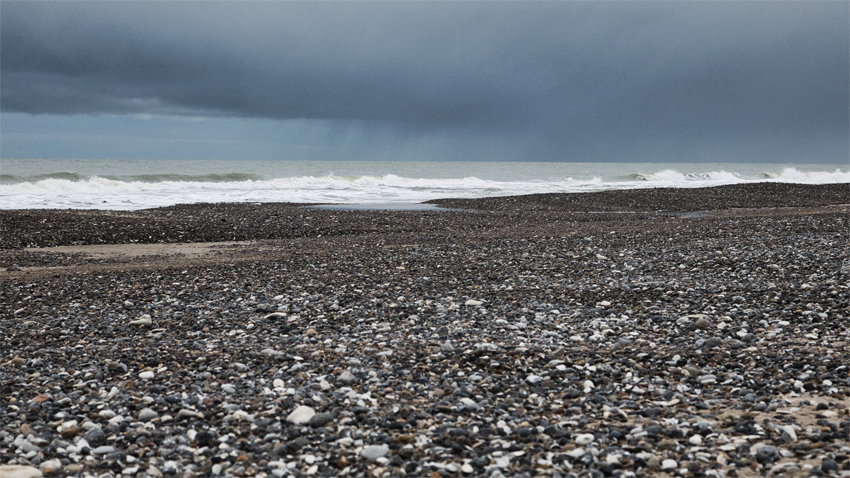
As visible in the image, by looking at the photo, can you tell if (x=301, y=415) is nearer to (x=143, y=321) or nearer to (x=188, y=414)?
(x=188, y=414)

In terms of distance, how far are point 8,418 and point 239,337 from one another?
251 centimetres

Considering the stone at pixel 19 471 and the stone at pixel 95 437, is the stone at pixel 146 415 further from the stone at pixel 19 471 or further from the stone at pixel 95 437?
the stone at pixel 19 471

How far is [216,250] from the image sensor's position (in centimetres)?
1579

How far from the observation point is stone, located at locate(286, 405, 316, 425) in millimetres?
4733

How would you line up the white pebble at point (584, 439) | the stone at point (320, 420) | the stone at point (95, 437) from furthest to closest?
1. the stone at point (320, 420)
2. the stone at point (95, 437)
3. the white pebble at point (584, 439)

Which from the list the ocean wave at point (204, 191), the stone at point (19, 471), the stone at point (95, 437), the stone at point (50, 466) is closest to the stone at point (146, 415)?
the stone at point (95, 437)

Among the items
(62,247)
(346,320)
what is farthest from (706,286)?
(62,247)

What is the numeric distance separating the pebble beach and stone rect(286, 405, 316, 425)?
13 mm

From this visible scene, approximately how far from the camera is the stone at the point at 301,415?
473 centimetres

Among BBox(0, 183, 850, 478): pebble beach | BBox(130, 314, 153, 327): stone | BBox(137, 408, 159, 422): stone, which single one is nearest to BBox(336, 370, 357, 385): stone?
BBox(0, 183, 850, 478): pebble beach

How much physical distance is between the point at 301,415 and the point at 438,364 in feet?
5.38

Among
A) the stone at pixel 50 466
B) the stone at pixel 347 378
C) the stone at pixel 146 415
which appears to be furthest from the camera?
the stone at pixel 347 378

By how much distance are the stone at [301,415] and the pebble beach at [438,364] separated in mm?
13

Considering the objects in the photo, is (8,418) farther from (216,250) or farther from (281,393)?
(216,250)
